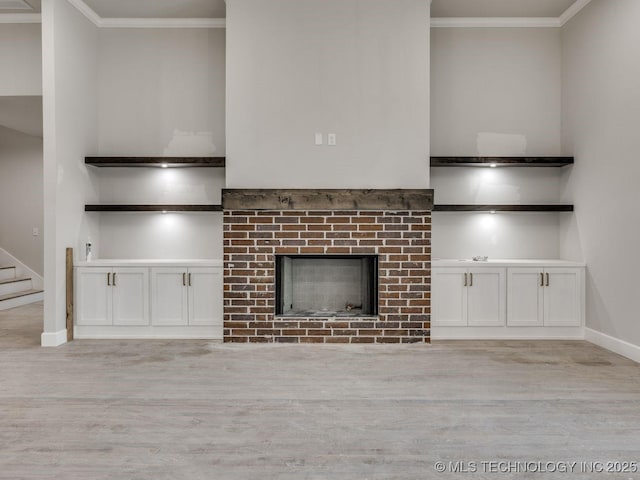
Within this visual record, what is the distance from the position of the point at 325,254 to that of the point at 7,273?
5429 millimetres

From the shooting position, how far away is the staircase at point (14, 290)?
5.95 metres

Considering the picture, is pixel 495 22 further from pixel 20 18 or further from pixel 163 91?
pixel 20 18

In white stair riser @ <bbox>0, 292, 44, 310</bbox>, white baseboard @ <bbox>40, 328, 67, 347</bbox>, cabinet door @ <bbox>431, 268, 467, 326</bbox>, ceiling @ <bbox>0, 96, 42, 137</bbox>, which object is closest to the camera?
white baseboard @ <bbox>40, 328, 67, 347</bbox>

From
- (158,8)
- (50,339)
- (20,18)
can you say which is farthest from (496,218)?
(20,18)

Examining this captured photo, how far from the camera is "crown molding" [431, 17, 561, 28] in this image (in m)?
4.59

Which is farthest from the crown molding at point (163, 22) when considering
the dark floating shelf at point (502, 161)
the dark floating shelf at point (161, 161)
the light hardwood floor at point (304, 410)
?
the light hardwood floor at point (304, 410)

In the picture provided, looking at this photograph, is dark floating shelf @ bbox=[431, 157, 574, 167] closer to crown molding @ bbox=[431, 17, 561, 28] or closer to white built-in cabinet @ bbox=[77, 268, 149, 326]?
crown molding @ bbox=[431, 17, 561, 28]

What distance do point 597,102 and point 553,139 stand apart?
65 centimetres

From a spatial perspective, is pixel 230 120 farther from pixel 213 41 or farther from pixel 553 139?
pixel 553 139

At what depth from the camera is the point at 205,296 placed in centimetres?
419

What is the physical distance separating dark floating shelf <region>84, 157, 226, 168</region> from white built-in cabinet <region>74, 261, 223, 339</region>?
101 cm

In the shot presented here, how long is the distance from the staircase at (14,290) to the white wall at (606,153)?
6943 mm

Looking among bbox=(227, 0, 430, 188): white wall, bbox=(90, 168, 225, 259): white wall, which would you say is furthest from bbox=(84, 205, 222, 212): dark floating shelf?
bbox=(227, 0, 430, 188): white wall

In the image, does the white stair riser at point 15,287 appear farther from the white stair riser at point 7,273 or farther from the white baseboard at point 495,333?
the white baseboard at point 495,333
